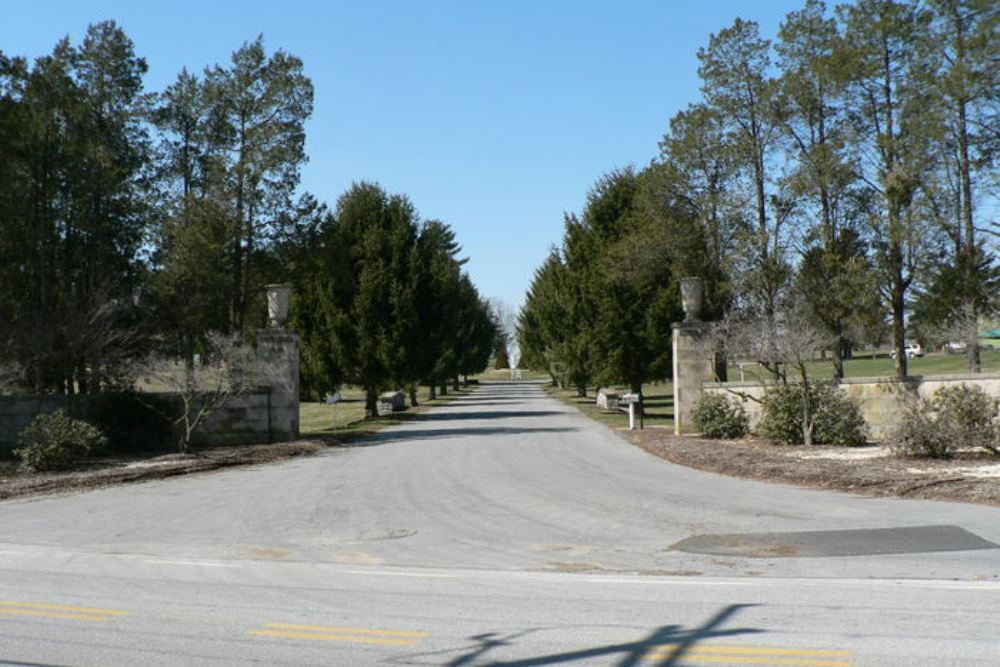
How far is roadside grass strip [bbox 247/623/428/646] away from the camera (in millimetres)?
6270

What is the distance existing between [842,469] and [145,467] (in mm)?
14425

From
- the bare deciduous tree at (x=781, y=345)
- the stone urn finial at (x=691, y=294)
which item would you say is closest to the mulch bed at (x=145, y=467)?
the stone urn finial at (x=691, y=294)

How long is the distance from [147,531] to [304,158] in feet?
70.5

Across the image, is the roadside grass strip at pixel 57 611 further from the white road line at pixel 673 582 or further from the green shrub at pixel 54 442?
the green shrub at pixel 54 442

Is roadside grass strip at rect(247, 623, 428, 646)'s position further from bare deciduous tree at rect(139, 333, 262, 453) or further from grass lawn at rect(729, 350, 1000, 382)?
grass lawn at rect(729, 350, 1000, 382)

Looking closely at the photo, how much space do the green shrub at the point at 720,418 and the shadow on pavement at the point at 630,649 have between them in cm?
1737

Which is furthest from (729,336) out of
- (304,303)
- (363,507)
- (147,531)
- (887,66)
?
(304,303)

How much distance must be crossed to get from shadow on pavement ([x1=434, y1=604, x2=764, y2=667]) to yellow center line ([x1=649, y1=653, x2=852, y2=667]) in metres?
0.08

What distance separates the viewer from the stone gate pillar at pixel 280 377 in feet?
84.7

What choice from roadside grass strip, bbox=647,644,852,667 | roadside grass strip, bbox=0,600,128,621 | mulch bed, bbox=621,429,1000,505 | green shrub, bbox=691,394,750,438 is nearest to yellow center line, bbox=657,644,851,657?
roadside grass strip, bbox=647,644,852,667

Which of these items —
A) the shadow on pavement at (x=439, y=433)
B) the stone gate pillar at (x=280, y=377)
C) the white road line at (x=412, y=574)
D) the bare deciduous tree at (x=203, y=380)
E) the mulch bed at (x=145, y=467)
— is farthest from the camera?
the shadow on pavement at (x=439, y=433)

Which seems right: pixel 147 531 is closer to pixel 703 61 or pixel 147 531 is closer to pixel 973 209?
pixel 973 209

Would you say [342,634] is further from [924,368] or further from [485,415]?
[924,368]

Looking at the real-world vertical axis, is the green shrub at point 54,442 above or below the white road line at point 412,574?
above
